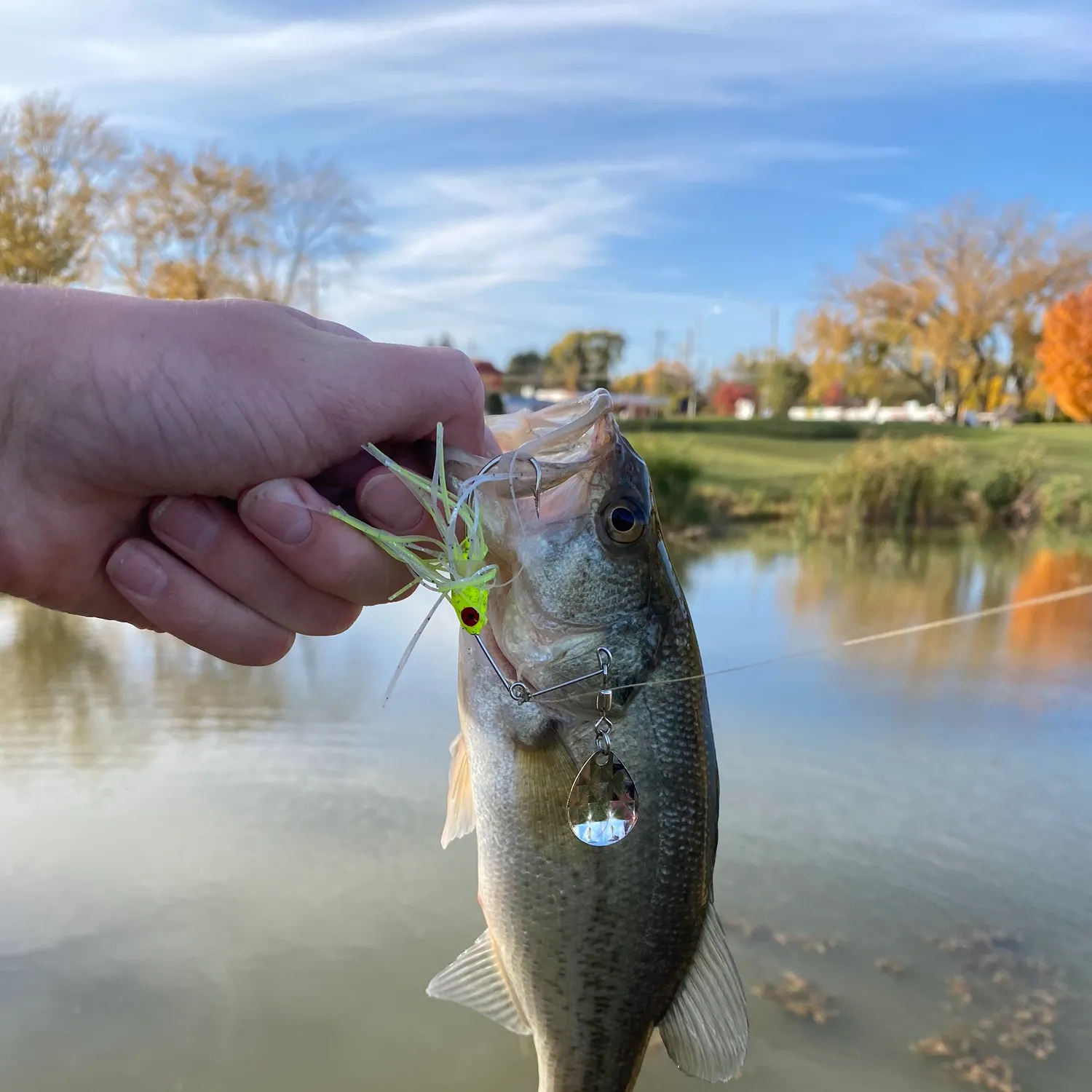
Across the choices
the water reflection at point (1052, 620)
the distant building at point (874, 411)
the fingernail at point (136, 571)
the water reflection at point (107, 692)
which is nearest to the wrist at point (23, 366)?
the fingernail at point (136, 571)

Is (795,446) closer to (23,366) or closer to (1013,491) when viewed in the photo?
(1013,491)

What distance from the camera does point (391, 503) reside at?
1244 mm

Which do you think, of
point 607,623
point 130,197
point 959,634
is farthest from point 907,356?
point 607,623

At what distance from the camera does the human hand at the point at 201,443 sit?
3.87 feet

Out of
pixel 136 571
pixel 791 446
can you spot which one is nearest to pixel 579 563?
pixel 136 571

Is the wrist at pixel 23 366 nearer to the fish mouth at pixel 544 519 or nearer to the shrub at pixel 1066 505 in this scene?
the fish mouth at pixel 544 519

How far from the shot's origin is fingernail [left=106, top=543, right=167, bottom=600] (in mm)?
1352

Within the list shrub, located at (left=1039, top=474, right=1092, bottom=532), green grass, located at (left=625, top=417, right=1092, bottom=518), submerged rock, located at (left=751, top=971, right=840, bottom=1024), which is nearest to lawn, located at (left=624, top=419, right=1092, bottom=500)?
green grass, located at (left=625, top=417, right=1092, bottom=518)

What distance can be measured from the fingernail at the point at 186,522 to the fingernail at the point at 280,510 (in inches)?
4.0

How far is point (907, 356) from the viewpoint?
32594 millimetres

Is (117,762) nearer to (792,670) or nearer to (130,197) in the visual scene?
(792,670)

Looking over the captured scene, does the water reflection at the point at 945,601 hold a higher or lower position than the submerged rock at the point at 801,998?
higher

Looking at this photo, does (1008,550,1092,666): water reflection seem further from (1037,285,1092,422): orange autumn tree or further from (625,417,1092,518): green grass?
(1037,285,1092,422): orange autumn tree

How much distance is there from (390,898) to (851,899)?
5.63ft
